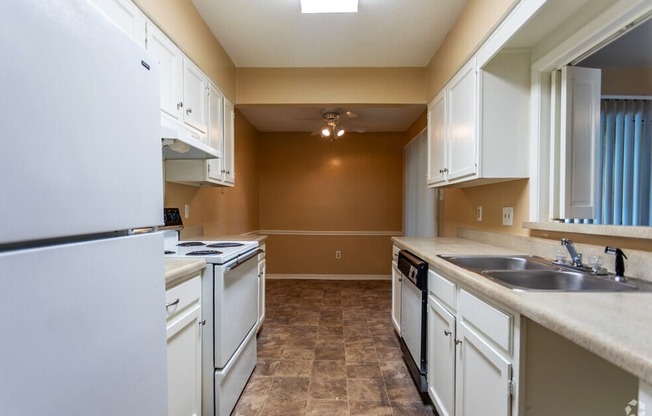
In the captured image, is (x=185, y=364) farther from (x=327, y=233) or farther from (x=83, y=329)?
(x=327, y=233)

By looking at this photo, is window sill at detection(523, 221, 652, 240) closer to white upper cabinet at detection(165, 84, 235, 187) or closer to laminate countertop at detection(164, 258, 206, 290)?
laminate countertop at detection(164, 258, 206, 290)

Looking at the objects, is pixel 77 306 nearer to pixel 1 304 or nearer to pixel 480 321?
pixel 1 304

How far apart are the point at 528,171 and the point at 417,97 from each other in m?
1.43

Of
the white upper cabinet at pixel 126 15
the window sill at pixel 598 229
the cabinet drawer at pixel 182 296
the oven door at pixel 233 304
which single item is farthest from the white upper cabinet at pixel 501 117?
the white upper cabinet at pixel 126 15

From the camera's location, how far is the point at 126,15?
1389mm

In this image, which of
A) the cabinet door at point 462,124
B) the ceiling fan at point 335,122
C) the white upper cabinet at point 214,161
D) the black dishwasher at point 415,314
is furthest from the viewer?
the ceiling fan at point 335,122

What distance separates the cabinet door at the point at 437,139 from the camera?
7.93 ft

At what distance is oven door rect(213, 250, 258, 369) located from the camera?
5.04ft

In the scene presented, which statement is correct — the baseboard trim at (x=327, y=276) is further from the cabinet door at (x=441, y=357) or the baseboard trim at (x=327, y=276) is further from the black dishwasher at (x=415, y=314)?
the cabinet door at (x=441, y=357)

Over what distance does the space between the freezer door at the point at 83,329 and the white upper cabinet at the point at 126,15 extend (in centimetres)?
105

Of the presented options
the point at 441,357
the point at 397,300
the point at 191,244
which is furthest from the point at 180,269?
the point at 397,300

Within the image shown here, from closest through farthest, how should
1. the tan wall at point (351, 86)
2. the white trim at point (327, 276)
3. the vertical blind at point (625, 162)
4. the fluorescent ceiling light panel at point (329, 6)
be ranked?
the vertical blind at point (625, 162) → the fluorescent ceiling light panel at point (329, 6) → the tan wall at point (351, 86) → the white trim at point (327, 276)

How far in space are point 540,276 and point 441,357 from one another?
63 cm

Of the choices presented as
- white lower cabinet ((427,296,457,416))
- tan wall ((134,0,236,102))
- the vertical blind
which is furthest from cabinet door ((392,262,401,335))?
tan wall ((134,0,236,102))
